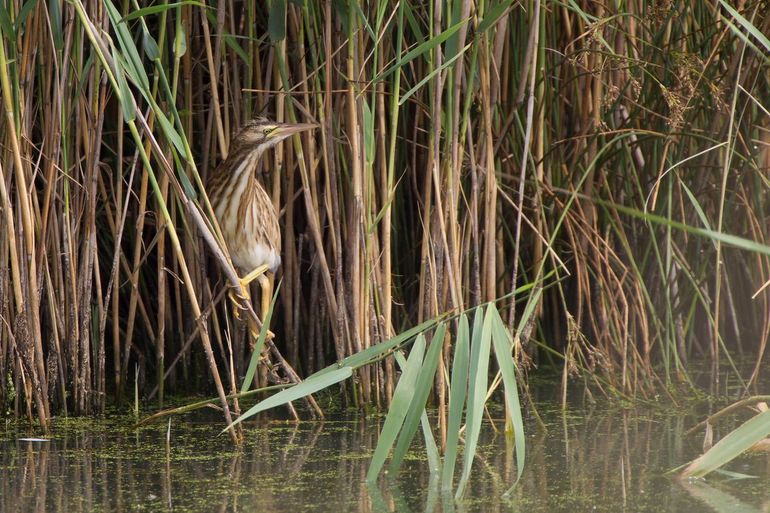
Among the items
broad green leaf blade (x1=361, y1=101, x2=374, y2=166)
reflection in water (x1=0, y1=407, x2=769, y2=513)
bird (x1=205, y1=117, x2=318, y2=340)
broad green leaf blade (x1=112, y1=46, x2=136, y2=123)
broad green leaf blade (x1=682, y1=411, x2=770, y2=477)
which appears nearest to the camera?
broad green leaf blade (x1=682, y1=411, x2=770, y2=477)

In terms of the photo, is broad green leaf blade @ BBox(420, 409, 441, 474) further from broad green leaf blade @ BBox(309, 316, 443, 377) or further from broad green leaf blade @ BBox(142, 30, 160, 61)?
broad green leaf blade @ BBox(142, 30, 160, 61)

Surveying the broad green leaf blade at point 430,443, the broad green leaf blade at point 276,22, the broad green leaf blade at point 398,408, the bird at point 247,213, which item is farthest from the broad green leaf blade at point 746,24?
the bird at point 247,213

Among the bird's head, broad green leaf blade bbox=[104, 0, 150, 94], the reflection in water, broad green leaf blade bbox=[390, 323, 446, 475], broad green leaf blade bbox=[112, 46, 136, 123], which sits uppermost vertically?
broad green leaf blade bbox=[104, 0, 150, 94]

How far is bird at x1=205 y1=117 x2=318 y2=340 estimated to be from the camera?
3.06m

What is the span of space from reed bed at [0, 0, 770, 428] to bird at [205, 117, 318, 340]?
8 cm

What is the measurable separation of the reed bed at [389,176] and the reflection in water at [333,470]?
173 mm

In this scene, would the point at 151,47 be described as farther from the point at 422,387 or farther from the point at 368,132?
the point at 422,387

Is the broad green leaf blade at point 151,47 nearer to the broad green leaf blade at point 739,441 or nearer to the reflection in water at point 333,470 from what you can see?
the reflection in water at point 333,470

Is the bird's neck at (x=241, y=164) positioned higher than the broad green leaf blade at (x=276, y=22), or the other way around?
the broad green leaf blade at (x=276, y=22)

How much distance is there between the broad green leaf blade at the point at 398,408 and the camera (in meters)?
2.01

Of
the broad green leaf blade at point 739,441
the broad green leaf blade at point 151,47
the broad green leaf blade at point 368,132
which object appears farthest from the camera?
the broad green leaf blade at point 368,132

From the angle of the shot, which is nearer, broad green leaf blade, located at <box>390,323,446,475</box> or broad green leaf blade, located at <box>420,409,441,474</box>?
broad green leaf blade, located at <box>390,323,446,475</box>

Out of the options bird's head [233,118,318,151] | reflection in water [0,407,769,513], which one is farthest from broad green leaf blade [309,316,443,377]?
bird's head [233,118,318,151]

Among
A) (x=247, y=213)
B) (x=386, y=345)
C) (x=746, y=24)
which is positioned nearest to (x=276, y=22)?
(x=247, y=213)
